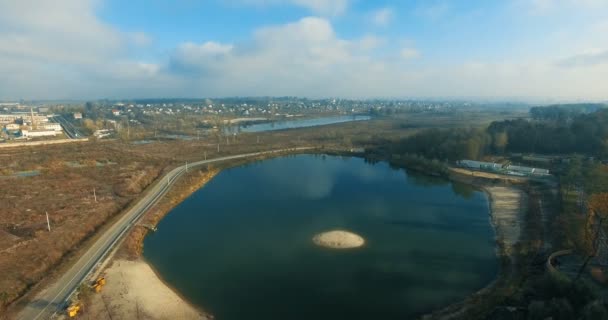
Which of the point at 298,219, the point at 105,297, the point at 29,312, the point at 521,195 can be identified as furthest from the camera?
the point at 521,195

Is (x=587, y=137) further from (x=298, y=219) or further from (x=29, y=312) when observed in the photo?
(x=29, y=312)

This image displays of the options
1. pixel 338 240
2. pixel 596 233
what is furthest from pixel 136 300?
pixel 596 233

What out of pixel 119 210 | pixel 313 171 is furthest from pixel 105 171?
pixel 313 171

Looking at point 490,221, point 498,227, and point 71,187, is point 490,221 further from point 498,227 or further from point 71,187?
point 71,187

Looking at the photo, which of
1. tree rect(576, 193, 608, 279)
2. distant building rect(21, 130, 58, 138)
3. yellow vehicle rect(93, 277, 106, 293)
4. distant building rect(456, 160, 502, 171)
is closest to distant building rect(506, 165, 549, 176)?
distant building rect(456, 160, 502, 171)

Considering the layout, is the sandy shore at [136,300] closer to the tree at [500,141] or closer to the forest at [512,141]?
the forest at [512,141]

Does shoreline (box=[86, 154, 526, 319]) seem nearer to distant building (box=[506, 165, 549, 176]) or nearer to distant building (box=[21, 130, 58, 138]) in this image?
distant building (box=[506, 165, 549, 176])
